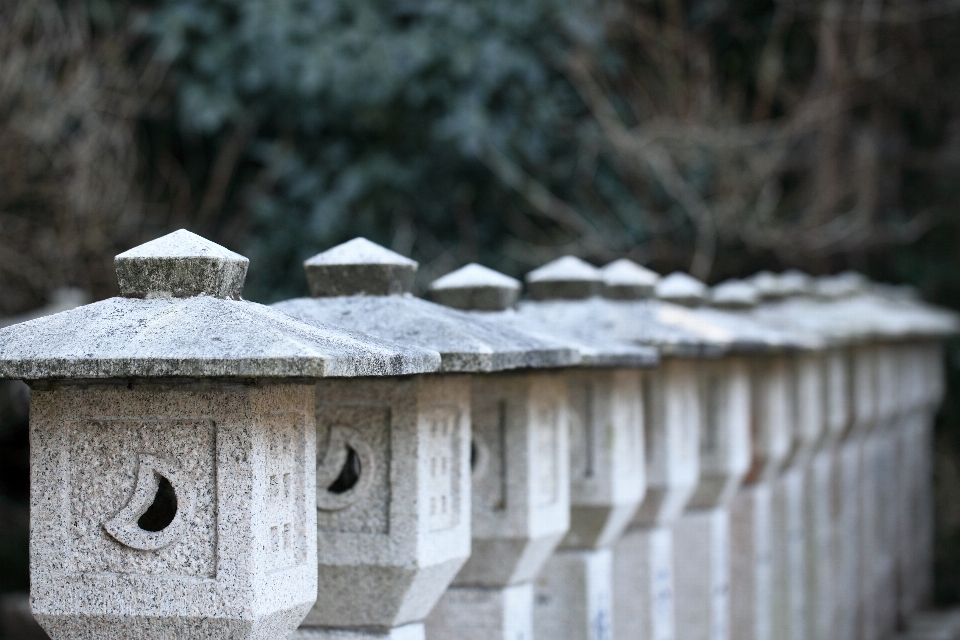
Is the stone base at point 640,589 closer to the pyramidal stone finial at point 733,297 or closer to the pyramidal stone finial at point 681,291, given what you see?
the pyramidal stone finial at point 681,291

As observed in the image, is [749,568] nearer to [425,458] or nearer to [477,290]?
[477,290]

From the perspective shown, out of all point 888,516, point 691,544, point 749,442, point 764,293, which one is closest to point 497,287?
point 691,544

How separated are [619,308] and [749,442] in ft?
7.35

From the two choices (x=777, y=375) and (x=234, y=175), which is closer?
(x=777, y=375)

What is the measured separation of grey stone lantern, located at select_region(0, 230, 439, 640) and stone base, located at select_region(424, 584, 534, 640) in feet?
4.86

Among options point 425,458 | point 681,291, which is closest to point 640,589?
point 681,291

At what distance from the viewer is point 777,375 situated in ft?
28.1

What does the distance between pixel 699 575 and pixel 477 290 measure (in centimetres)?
265

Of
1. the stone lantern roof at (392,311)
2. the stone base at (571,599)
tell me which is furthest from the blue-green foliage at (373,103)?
the stone lantern roof at (392,311)

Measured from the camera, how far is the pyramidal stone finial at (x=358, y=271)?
4.37m

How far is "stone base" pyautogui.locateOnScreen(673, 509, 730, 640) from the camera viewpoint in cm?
711

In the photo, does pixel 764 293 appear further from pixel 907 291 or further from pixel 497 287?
pixel 907 291

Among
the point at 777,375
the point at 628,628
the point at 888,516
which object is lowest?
the point at 888,516

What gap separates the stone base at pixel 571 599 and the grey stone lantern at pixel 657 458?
0.65 meters
